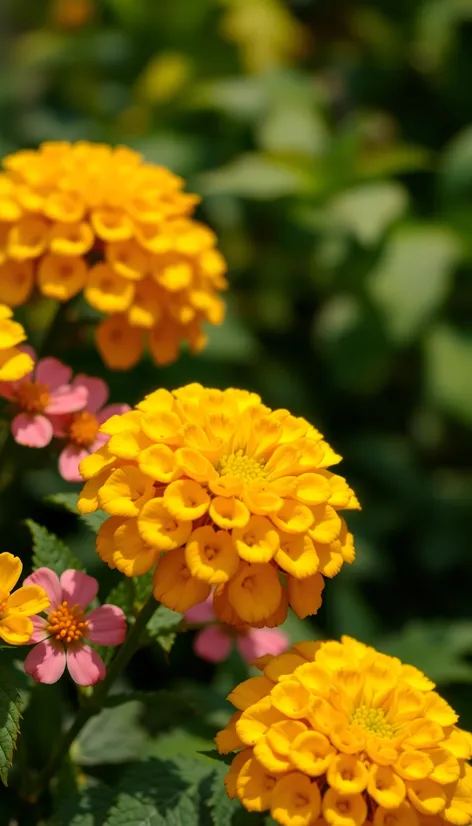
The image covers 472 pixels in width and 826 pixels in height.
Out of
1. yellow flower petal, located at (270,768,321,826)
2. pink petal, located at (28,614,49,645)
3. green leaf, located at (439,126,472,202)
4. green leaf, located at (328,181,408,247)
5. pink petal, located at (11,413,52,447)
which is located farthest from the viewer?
green leaf, located at (439,126,472,202)

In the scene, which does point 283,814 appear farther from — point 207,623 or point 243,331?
point 243,331

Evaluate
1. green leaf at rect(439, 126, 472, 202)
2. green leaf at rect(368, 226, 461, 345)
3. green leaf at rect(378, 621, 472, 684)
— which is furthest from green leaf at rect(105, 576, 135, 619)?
green leaf at rect(439, 126, 472, 202)

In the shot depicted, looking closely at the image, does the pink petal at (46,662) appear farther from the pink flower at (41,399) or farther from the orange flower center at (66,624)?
the pink flower at (41,399)

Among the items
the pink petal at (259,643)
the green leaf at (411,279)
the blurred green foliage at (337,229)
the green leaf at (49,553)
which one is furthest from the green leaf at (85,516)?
the green leaf at (411,279)

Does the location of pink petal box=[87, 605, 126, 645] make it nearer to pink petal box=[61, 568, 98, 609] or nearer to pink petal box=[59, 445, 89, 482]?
pink petal box=[61, 568, 98, 609]

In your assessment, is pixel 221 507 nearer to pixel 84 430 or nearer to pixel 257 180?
pixel 84 430

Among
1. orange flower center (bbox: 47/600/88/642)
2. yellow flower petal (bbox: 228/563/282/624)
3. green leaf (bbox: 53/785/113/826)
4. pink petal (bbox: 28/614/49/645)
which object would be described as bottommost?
green leaf (bbox: 53/785/113/826)

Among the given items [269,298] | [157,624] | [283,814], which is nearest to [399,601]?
[269,298]
